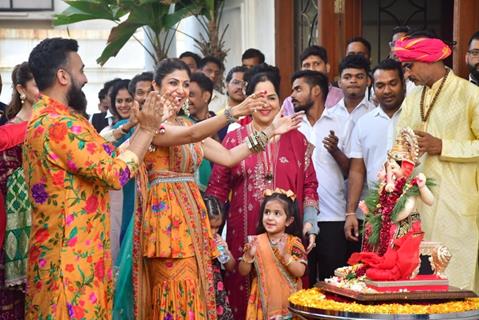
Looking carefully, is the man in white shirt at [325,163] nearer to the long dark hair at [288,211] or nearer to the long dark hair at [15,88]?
the long dark hair at [288,211]

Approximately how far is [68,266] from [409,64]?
271 cm

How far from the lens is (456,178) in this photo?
7.18m

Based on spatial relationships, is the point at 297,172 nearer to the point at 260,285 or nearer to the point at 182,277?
the point at 260,285

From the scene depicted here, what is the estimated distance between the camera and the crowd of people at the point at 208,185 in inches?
228

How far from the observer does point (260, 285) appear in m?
7.56

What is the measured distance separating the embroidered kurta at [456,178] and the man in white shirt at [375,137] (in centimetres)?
90

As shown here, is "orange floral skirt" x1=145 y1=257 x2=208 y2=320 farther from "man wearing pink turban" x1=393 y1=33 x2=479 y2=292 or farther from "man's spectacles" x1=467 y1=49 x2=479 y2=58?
"man's spectacles" x1=467 y1=49 x2=479 y2=58

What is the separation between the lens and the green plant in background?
13391mm

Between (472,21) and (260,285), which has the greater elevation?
(472,21)

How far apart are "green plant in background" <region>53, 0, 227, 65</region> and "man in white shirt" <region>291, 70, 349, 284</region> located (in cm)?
478

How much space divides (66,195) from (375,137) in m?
3.06

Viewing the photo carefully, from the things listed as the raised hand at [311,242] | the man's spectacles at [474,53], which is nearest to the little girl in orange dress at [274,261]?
the raised hand at [311,242]

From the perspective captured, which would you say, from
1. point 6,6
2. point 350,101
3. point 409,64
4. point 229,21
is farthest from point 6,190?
point 6,6

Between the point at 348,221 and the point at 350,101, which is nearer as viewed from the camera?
the point at 348,221
